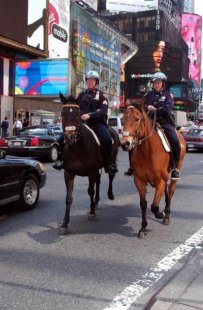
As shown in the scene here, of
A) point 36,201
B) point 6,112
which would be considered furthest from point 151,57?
point 36,201

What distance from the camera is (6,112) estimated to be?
34.9 metres

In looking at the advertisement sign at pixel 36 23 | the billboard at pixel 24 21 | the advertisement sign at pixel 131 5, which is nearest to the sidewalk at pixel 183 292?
the billboard at pixel 24 21

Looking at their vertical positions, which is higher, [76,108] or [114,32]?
[114,32]

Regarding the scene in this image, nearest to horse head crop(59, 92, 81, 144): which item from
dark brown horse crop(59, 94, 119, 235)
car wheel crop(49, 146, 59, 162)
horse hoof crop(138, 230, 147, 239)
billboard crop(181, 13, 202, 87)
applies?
dark brown horse crop(59, 94, 119, 235)

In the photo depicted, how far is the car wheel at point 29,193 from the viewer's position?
8.55m

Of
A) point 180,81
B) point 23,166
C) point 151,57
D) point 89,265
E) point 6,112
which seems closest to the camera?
point 89,265

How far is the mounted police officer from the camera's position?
750cm

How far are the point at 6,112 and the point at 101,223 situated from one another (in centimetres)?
2843

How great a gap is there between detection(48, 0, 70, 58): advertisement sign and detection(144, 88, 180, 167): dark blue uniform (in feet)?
127

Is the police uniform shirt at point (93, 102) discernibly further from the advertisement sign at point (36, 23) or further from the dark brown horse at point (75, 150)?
the advertisement sign at point (36, 23)

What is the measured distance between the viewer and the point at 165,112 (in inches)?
294

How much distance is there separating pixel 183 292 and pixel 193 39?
446ft

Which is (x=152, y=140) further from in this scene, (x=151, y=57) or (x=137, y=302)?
(x=151, y=57)

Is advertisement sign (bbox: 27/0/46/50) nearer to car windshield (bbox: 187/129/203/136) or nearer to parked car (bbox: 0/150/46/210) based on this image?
car windshield (bbox: 187/129/203/136)
